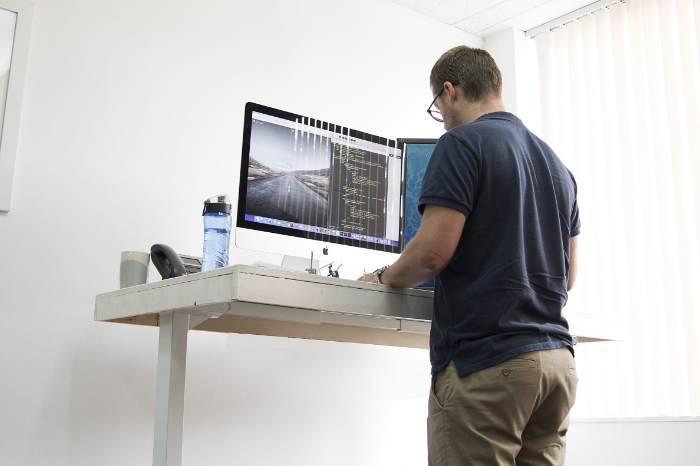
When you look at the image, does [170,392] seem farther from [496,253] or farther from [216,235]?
[496,253]

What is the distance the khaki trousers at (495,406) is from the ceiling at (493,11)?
257 centimetres

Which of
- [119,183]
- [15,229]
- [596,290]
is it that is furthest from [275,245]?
[596,290]

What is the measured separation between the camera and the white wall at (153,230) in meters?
2.07

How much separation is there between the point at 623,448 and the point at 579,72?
1813mm

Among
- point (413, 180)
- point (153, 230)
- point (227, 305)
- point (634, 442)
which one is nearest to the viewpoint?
point (227, 305)

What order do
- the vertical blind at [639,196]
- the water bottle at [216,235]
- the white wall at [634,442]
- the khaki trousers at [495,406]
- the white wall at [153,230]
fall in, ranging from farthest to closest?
the vertical blind at [639,196]
the white wall at [634,442]
the white wall at [153,230]
the water bottle at [216,235]
the khaki trousers at [495,406]

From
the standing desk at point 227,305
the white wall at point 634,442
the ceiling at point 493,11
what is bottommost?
the white wall at point 634,442

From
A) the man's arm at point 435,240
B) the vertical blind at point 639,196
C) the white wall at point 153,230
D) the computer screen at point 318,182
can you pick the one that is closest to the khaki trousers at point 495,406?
the man's arm at point 435,240

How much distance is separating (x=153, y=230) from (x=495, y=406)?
1579 millimetres

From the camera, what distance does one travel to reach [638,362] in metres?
2.86

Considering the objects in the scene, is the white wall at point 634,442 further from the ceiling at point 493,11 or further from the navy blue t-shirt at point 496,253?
the ceiling at point 493,11

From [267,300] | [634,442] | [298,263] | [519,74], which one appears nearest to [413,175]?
[298,263]

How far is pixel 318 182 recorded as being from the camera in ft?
6.36

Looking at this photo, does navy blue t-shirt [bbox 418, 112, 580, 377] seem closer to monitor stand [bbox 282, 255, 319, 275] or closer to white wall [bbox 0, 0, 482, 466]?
monitor stand [bbox 282, 255, 319, 275]
